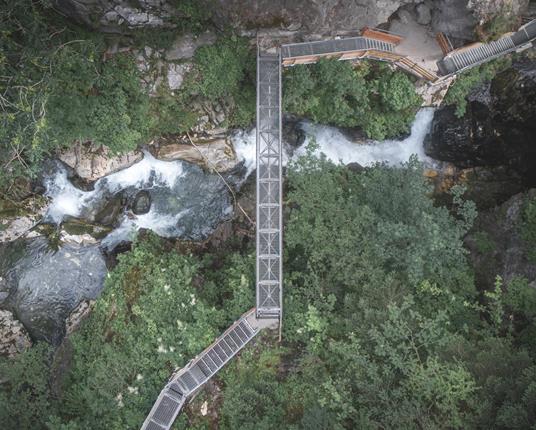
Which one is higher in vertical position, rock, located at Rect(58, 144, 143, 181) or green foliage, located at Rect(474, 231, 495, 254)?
rock, located at Rect(58, 144, 143, 181)

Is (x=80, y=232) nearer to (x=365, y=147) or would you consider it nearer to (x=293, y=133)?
(x=293, y=133)

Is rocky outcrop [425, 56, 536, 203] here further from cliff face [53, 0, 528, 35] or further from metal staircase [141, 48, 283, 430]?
metal staircase [141, 48, 283, 430]

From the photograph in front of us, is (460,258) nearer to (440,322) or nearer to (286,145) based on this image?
(440,322)

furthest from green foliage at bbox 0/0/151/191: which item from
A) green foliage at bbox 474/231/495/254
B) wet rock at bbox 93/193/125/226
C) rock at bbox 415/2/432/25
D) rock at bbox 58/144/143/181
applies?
green foliage at bbox 474/231/495/254

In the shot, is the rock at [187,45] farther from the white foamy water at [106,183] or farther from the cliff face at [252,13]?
the white foamy water at [106,183]

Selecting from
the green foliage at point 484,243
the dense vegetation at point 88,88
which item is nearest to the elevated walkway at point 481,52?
the green foliage at point 484,243

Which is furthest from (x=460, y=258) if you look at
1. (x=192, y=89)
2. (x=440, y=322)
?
(x=192, y=89)

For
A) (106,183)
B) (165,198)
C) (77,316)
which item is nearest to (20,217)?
(106,183)

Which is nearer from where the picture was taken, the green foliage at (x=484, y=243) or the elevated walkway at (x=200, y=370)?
the elevated walkway at (x=200, y=370)
